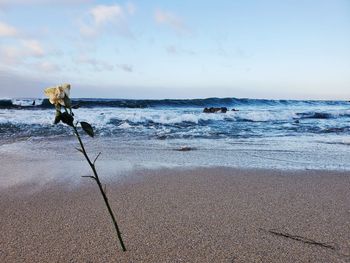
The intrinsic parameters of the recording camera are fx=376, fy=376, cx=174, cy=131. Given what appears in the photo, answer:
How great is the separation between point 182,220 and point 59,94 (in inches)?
52.6

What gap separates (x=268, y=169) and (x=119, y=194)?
6.07 ft

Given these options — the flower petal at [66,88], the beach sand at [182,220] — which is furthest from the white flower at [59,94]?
the beach sand at [182,220]

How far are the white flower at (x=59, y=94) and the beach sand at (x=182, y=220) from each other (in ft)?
2.86

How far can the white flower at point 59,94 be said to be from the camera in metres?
1.38

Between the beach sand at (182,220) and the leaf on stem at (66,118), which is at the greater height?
the leaf on stem at (66,118)

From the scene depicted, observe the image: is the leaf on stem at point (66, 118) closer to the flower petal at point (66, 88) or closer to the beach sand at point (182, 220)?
the flower petal at point (66, 88)

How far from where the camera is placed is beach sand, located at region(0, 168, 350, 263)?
193cm

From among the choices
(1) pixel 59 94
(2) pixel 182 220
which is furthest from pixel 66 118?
(2) pixel 182 220

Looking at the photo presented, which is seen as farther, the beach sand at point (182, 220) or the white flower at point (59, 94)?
the beach sand at point (182, 220)

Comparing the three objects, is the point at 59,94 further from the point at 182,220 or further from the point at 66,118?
the point at 182,220

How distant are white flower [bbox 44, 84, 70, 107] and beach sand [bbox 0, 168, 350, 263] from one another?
2.86 feet

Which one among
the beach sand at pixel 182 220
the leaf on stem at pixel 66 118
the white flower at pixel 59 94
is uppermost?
the white flower at pixel 59 94

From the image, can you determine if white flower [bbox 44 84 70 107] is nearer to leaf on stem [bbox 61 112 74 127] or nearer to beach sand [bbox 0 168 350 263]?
leaf on stem [bbox 61 112 74 127]

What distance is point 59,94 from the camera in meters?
1.38
